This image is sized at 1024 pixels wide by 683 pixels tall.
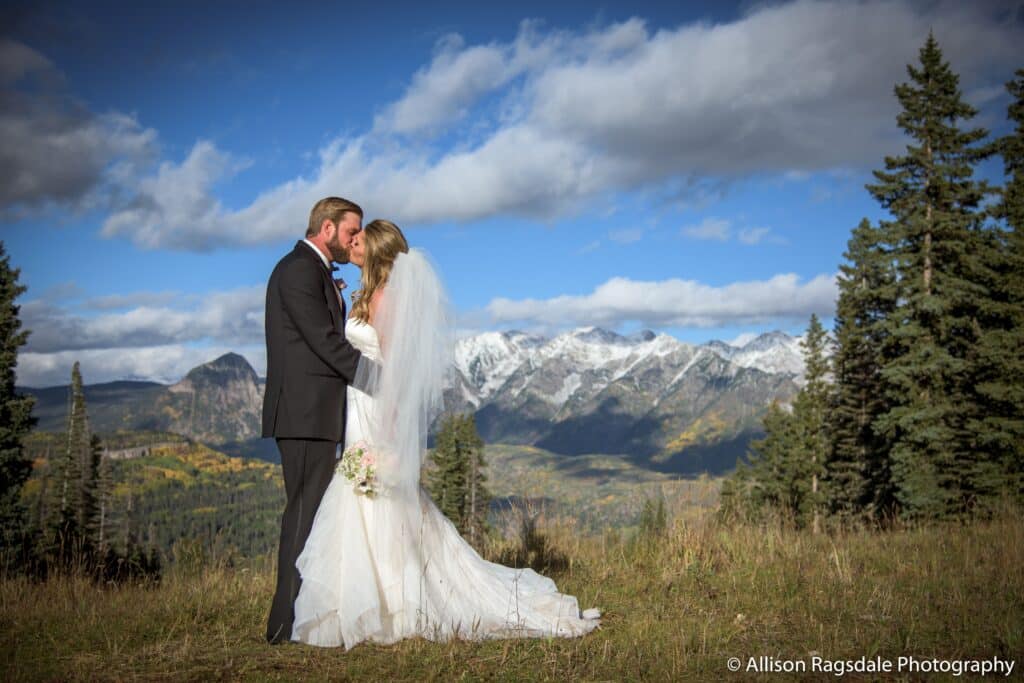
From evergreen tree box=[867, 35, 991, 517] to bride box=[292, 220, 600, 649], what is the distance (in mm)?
21741

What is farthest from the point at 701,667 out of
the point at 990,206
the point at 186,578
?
the point at 990,206

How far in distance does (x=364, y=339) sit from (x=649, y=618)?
12.0 ft

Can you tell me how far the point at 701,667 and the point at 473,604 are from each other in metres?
2.03

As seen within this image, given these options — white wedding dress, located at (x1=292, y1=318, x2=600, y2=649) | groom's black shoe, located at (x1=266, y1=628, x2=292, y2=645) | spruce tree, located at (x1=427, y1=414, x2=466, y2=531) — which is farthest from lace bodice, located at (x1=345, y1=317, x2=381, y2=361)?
spruce tree, located at (x1=427, y1=414, x2=466, y2=531)

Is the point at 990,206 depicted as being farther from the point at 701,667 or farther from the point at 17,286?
the point at 17,286

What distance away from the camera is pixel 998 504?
1192cm

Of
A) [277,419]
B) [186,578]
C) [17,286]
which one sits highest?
[17,286]

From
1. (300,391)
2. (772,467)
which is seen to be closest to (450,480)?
(772,467)

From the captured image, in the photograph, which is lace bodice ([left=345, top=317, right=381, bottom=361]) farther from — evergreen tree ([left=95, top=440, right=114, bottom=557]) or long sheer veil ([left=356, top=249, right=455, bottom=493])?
evergreen tree ([left=95, top=440, right=114, bottom=557])

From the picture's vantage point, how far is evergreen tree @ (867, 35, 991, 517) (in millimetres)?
22781

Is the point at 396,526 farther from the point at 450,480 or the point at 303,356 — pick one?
the point at 450,480

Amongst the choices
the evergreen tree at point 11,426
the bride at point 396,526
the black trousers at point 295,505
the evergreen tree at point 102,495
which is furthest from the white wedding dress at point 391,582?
the evergreen tree at point 102,495

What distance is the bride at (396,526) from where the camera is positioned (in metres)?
5.45

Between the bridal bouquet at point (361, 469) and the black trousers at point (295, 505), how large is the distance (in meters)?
0.23
